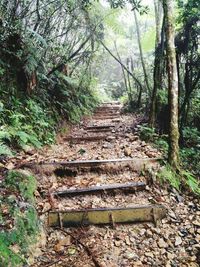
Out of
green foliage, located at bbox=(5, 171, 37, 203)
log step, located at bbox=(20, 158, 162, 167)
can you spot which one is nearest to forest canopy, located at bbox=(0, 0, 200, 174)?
green foliage, located at bbox=(5, 171, 37, 203)

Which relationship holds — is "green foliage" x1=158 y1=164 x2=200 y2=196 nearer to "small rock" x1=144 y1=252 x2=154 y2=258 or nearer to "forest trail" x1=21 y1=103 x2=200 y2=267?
"forest trail" x1=21 y1=103 x2=200 y2=267

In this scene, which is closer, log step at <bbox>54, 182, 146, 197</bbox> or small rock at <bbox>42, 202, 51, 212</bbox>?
small rock at <bbox>42, 202, 51, 212</bbox>

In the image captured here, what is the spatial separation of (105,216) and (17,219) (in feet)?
3.68

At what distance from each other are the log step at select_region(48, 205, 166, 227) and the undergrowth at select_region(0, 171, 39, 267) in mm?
340

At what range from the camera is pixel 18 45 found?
628 centimetres

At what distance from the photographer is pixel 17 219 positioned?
9.12 ft

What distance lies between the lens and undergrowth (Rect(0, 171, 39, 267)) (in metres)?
2.33

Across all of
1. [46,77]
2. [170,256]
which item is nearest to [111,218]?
[170,256]

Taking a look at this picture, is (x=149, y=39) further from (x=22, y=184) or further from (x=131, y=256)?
(x=131, y=256)

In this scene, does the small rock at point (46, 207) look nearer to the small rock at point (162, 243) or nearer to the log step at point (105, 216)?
the log step at point (105, 216)

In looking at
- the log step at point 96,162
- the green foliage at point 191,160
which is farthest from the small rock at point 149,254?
the green foliage at point 191,160

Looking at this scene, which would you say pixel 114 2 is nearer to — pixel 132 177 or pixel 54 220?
pixel 132 177

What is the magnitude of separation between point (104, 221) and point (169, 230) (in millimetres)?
791

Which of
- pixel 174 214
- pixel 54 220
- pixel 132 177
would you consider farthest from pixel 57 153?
pixel 174 214
